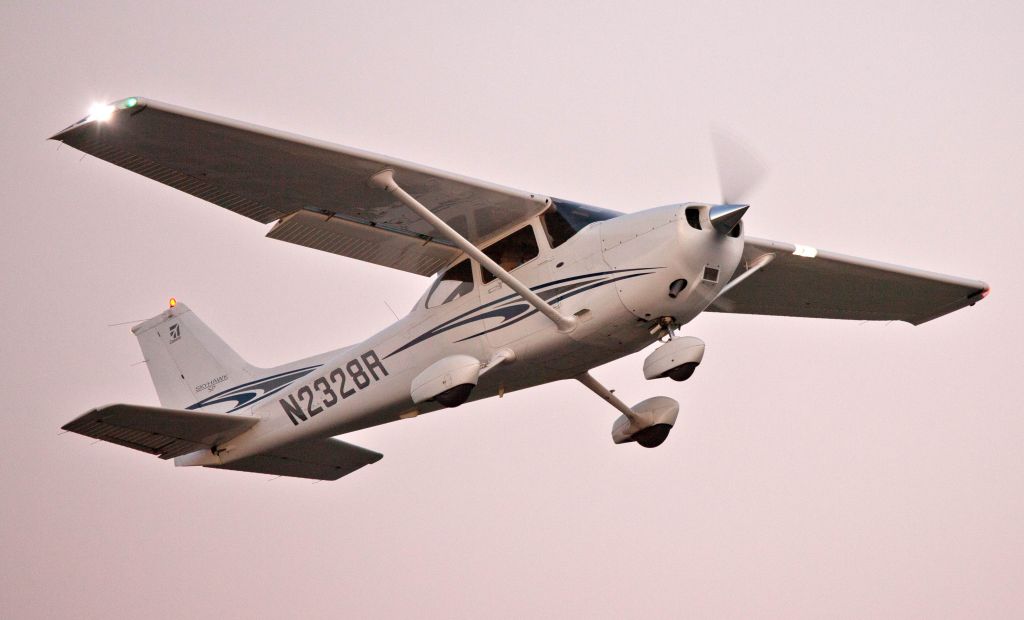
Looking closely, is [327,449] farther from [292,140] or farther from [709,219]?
[709,219]

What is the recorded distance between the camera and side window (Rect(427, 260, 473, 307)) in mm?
16656

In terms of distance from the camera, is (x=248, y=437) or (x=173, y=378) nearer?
(x=248, y=437)

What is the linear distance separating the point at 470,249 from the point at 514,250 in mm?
737

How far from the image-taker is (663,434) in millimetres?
17359

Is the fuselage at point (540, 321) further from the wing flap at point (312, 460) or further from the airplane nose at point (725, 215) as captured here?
the wing flap at point (312, 460)

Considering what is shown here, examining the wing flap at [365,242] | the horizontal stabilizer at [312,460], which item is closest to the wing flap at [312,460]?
the horizontal stabilizer at [312,460]

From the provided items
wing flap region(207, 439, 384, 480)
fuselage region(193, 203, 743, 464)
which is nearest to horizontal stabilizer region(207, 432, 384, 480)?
wing flap region(207, 439, 384, 480)

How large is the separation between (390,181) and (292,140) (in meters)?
1.12

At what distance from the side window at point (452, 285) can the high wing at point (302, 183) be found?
214mm

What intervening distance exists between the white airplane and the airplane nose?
1.0 inches

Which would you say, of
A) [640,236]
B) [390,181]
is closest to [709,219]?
[640,236]

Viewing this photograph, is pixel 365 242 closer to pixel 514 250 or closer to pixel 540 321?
pixel 514 250

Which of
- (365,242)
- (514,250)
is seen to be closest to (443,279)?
(365,242)

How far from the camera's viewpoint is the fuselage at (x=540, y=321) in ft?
49.3
